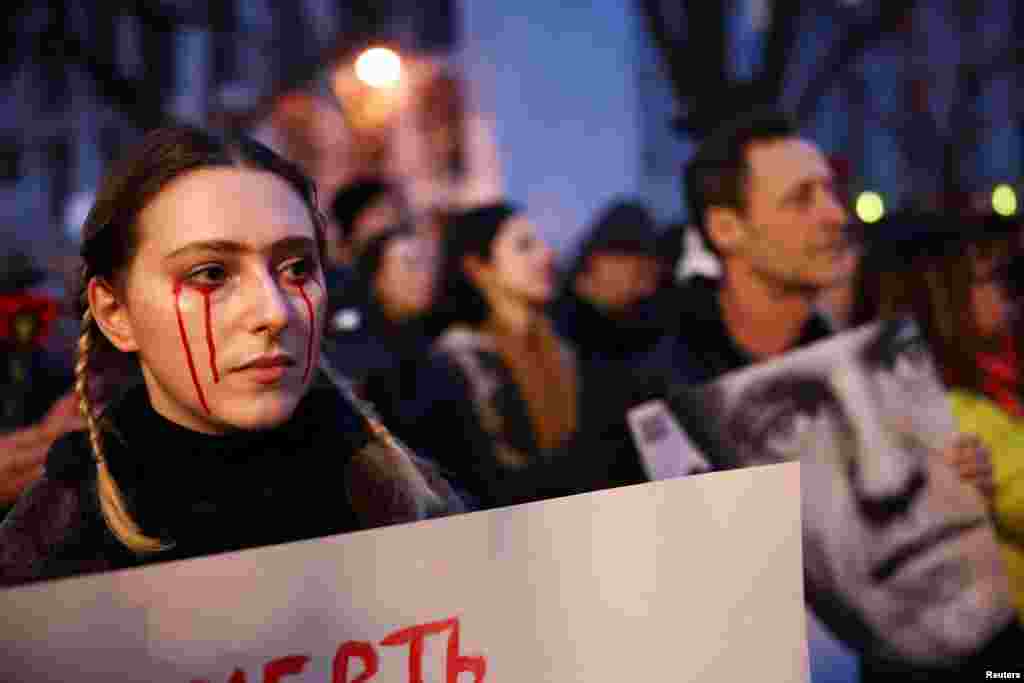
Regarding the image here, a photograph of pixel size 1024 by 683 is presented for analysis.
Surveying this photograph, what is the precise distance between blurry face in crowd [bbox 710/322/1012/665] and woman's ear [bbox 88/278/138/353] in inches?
47.3

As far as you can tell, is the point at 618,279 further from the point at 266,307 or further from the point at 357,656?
the point at 357,656

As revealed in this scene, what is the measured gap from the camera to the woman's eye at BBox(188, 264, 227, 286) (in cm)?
85

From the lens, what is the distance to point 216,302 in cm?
85

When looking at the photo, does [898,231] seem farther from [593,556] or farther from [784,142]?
[593,556]

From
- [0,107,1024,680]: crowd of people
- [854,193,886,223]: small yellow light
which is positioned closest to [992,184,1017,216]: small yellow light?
[0,107,1024,680]: crowd of people

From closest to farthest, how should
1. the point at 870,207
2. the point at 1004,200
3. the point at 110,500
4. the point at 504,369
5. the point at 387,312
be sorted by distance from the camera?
1. the point at 110,500
2. the point at 387,312
3. the point at 504,369
4. the point at 870,207
5. the point at 1004,200

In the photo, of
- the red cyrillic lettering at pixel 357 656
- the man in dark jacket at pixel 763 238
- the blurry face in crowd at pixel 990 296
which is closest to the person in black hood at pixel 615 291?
the man in dark jacket at pixel 763 238

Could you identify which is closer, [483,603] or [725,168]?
[483,603]

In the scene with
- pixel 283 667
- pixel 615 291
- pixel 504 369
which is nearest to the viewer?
pixel 283 667

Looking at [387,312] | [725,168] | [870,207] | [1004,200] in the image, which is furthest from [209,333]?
[1004,200]

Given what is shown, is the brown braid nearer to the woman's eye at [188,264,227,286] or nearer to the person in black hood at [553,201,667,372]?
the woman's eye at [188,264,227,286]

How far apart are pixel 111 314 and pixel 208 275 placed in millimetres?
115

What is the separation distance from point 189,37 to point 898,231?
5.93ft

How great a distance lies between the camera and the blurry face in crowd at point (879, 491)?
1.84 metres
